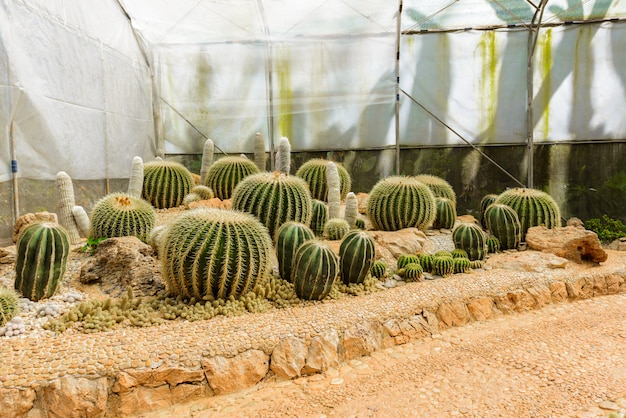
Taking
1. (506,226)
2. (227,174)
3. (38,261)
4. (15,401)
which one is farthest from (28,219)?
(506,226)

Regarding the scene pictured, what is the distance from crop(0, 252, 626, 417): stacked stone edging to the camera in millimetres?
3021

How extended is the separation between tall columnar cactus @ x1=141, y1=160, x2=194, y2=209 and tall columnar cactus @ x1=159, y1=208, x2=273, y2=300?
11.7ft

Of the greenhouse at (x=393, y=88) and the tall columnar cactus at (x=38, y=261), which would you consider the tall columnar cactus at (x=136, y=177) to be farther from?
the tall columnar cactus at (x=38, y=261)

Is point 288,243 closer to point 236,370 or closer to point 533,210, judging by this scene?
point 236,370

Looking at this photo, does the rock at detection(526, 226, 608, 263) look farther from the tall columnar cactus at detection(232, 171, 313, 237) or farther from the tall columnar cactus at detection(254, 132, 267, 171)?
the tall columnar cactus at detection(254, 132, 267, 171)

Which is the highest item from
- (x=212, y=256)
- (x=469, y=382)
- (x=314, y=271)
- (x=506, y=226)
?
(x=212, y=256)

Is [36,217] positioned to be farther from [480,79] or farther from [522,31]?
[522,31]

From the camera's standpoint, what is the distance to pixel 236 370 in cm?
341

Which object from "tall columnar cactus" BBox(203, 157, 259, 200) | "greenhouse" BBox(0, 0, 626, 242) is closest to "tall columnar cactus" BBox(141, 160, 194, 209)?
"tall columnar cactus" BBox(203, 157, 259, 200)

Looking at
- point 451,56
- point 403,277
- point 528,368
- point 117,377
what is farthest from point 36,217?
→ point 451,56

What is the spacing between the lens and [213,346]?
3.47 meters

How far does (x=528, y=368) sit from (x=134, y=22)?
918 cm

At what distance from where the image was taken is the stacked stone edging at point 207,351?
3.02 metres

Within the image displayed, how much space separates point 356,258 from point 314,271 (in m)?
0.64
